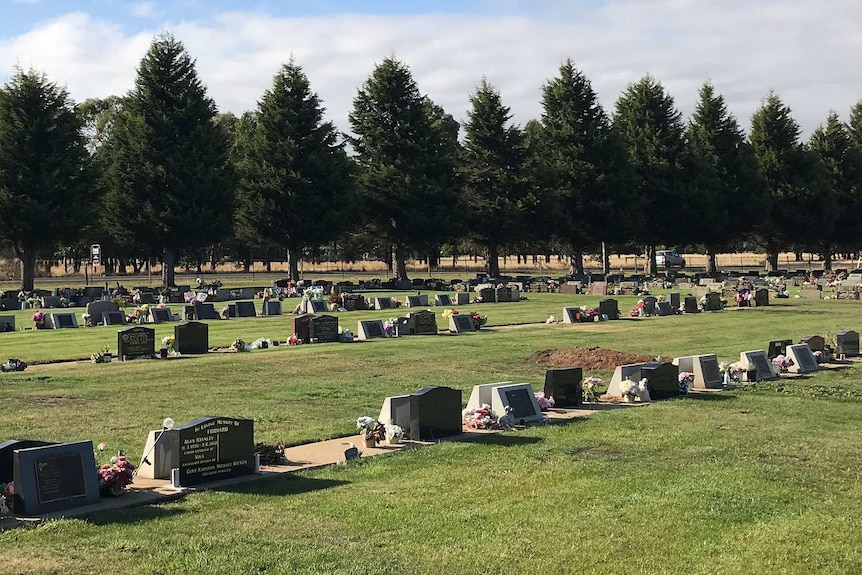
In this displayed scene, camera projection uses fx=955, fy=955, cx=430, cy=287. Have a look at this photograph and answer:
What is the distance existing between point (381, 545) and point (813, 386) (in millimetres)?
13383

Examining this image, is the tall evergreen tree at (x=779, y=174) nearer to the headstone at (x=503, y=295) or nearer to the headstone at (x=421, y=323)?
the headstone at (x=503, y=295)

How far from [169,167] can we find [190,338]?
38233mm

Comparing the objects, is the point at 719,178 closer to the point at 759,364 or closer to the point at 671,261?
the point at 671,261

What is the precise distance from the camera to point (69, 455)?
10.2 m

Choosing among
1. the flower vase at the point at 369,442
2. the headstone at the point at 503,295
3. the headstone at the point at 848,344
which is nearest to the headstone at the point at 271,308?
the headstone at the point at 503,295

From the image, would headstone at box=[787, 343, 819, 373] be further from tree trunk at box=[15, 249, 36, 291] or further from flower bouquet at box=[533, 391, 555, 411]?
tree trunk at box=[15, 249, 36, 291]

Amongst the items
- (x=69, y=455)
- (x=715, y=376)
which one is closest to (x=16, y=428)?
(x=69, y=455)

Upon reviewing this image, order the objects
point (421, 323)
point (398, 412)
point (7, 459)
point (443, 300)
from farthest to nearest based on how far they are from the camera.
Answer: point (443, 300) < point (421, 323) < point (398, 412) < point (7, 459)

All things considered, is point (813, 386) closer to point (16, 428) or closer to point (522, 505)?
point (522, 505)

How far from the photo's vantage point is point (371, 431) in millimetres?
13414

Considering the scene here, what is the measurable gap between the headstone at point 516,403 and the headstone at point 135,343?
13013 millimetres

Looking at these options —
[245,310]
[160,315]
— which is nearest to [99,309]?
[160,315]

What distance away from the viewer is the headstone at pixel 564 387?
1675cm

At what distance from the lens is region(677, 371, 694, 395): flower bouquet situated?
18.4m
